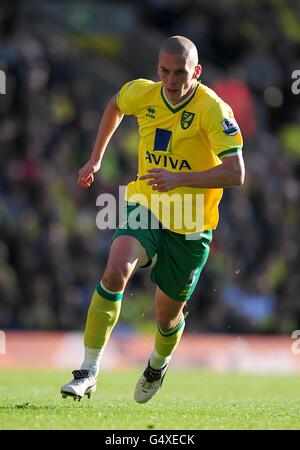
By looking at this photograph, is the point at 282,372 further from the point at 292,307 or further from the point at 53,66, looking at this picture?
the point at 53,66

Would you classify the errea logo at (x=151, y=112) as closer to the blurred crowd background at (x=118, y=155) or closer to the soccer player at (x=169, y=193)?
the soccer player at (x=169, y=193)

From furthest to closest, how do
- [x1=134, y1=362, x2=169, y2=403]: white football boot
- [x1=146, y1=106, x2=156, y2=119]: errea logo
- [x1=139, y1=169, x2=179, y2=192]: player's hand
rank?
1. [x1=134, y1=362, x2=169, y2=403]: white football boot
2. [x1=146, y1=106, x2=156, y2=119]: errea logo
3. [x1=139, y1=169, x2=179, y2=192]: player's hand

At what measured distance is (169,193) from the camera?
25.3ft

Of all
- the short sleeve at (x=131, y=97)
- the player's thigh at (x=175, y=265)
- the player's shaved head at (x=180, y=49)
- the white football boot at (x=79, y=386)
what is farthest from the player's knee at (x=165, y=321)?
the player's shaved head at (x=180, y=49)

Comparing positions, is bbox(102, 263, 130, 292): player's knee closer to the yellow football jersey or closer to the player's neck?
the yellow football jersey

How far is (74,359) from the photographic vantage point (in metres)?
14.7

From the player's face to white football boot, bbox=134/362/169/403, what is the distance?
2.06 meters

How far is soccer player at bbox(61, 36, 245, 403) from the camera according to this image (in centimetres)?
732

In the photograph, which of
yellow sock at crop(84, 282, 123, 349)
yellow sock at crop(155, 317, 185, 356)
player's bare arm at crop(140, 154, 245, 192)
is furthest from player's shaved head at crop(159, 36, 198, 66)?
yellow sock at crop(155, 317, 185, 356)

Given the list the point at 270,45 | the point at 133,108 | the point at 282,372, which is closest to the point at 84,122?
the point at 282,372

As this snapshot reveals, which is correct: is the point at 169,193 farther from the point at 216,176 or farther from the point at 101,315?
the point at 101,315

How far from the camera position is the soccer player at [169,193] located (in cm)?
732

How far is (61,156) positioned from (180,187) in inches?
363
